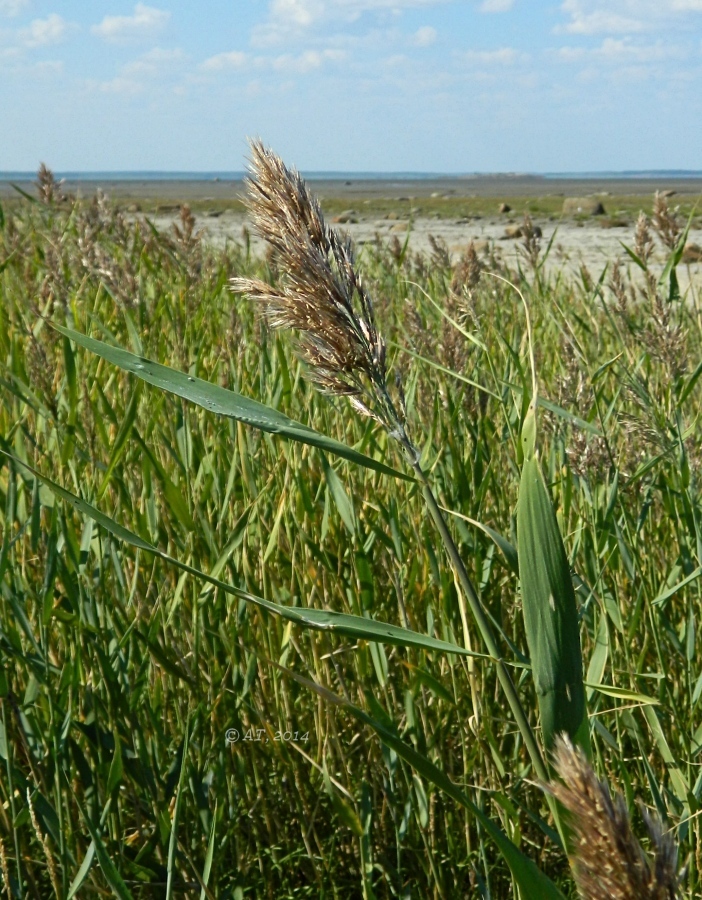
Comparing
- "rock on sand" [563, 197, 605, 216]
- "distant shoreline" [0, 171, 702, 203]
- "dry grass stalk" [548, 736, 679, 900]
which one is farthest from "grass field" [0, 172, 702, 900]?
"rock on sand" [563, 197, 605, 216]

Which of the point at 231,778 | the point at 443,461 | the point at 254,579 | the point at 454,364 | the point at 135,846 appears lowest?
the point at 135,846

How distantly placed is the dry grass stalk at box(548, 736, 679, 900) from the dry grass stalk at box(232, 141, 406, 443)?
0.92 feet

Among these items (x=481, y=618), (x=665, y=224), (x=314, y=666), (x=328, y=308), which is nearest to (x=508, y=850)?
(x=481, y=618)

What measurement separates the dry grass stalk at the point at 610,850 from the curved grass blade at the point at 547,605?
207mm

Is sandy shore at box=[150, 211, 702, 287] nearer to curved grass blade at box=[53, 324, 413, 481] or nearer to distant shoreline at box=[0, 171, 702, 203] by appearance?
distant shoreline at box=[0, 171, 702, 203]

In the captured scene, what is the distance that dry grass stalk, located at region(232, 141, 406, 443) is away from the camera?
0.63 metres

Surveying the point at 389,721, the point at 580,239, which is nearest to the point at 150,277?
the point at 389,721

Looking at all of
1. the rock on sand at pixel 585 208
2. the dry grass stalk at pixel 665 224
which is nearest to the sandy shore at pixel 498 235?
the rock on sand at pixel 585 208

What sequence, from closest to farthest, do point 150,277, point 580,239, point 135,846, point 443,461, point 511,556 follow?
point 511,556
point 135,846
point 443,461
point 150,277
point 580,239

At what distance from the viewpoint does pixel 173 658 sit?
1259 millimetres

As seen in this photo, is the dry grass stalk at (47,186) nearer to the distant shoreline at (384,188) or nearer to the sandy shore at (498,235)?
the distant shoreline at (384,188)

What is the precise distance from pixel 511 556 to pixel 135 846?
2.23ft

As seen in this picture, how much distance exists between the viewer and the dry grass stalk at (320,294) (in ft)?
2.07

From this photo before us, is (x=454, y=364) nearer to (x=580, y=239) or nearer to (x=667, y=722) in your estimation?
(x=667, y=722)
